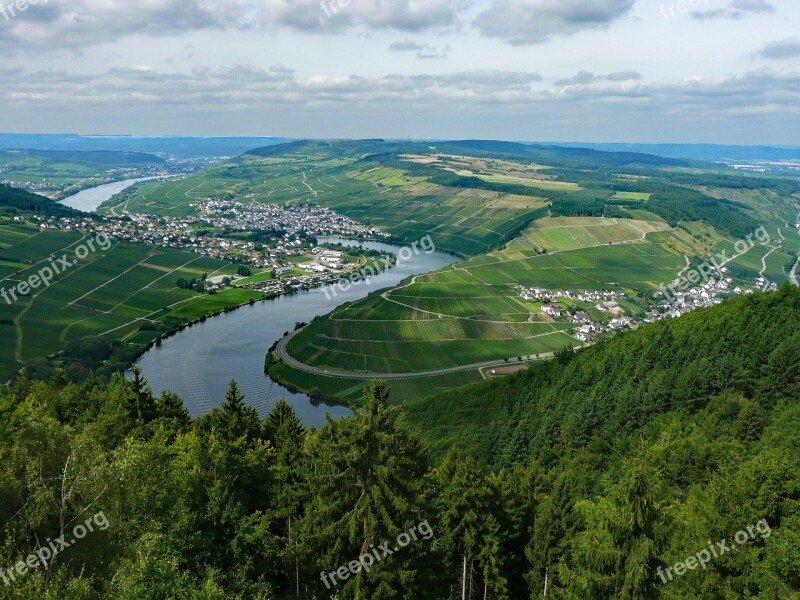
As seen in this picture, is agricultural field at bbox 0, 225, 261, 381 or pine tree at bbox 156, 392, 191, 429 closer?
pine tree at bbox 156, 392, 191, 429

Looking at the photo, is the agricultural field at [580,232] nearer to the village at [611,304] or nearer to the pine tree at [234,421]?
the village at [611,304]

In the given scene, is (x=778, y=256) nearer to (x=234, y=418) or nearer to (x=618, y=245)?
(x=618, y=245)

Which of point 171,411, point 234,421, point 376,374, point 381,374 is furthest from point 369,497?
point 376,374

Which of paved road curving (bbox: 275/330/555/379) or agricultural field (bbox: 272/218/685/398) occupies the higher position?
agricultural field (bbox: 272/218/685/398)

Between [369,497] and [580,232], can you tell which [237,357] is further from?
[580,232]

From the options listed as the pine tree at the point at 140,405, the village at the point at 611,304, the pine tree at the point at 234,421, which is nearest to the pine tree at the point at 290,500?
the pine tree at the point at 234,421

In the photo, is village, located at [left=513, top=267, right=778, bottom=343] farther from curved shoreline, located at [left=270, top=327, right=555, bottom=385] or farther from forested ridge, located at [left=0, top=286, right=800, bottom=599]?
forested ridge, located at [left=0, top=286, right=800, bottom=599]

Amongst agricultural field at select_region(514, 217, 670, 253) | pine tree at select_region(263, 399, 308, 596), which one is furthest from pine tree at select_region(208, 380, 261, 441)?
agricultural field at select_region(514, 217, 670, 253)
